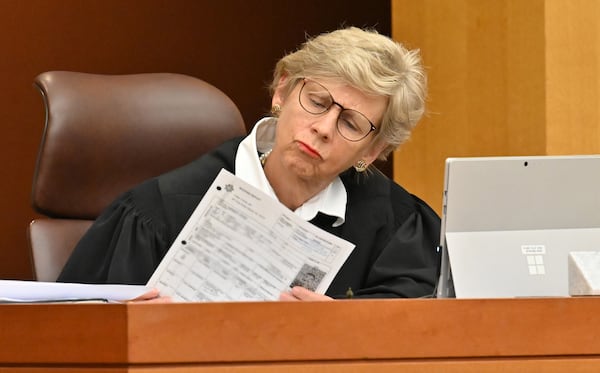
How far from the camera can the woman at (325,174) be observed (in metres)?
2.17

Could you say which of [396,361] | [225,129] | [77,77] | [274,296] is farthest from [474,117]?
[396,361]

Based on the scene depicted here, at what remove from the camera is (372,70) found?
2209mm

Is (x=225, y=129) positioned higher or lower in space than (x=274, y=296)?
higher

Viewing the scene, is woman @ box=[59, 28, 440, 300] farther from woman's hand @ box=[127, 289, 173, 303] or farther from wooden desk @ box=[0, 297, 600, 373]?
wooden desk @ box=[0, 297, 600, 373]

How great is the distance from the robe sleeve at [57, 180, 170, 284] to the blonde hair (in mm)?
362

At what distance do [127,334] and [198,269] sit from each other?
0.52m

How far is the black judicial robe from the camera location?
2184 millimetres

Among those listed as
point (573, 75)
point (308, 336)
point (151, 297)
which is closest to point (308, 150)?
→ point (151, 297)

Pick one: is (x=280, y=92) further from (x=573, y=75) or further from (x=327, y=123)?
(x=573, y=75)

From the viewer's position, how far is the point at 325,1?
4.32 m

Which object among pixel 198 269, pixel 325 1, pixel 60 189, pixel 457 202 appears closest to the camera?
pixel 457 202

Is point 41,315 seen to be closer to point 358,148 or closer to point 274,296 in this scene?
point 274,296

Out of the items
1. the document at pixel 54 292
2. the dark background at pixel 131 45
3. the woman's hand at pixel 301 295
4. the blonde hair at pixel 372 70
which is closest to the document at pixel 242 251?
the woman's hand at pixel 301 295

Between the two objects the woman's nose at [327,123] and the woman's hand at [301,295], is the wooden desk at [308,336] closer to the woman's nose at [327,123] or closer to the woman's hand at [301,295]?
the woman's hand at [301,295]
